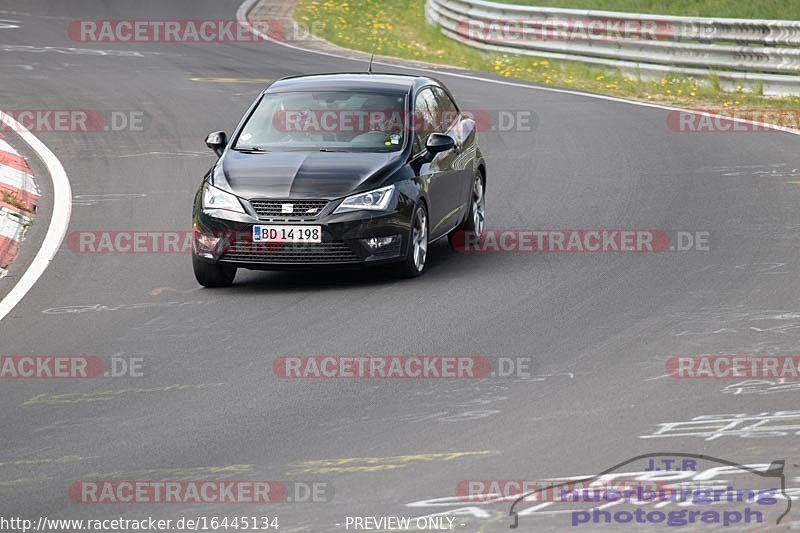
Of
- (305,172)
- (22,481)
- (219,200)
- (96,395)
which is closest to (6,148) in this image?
(219,200)

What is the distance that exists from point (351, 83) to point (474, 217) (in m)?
1.85

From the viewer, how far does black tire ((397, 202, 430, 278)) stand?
40.2 feet

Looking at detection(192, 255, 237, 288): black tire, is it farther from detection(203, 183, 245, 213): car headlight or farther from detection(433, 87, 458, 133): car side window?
detection(433, 87, 458, 133): car side window

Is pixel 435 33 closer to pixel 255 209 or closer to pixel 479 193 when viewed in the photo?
pixel 479 193

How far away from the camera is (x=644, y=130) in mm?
21016

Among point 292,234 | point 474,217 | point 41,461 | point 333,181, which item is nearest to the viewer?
point 41,461

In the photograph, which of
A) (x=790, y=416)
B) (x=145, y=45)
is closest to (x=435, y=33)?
(x=145, y=45)

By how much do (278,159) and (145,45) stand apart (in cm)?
2020

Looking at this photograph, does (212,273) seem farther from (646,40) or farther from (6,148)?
(646,40)

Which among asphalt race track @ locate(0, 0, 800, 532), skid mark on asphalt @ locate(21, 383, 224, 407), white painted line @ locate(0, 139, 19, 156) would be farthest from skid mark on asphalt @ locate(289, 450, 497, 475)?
white painted line @ locate(0, 139, 19, 156)

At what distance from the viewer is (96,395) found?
29.7 ft

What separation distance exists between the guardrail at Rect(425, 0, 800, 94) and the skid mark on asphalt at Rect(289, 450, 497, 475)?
17.2 m

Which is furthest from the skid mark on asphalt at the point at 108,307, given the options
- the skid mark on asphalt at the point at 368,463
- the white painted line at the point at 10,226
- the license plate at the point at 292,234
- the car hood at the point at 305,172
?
the skid mark on asphalt at the point at 368,463

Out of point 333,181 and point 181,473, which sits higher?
point 333,181
